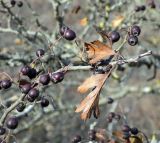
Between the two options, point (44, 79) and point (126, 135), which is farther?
point (126, 135)

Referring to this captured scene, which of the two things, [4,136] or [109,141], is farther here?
[109,141]

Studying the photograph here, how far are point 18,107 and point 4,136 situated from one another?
0.15 m

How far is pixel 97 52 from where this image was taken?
7.04ft

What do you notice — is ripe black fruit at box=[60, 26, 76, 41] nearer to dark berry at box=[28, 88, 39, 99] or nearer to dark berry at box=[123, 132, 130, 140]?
dark berry at box=[28, 88, 39, 99]

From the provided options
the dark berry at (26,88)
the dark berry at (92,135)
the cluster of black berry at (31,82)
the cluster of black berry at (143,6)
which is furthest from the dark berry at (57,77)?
the cluster of black berry at (143,6)

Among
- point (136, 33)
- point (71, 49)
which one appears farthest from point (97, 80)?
point (71, 49)

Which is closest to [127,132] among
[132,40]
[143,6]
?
[132,40]

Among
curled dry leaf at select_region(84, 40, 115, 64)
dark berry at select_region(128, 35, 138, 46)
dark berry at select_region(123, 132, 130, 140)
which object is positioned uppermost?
Result: dark berry at select_region(128, 35, 138, 46)

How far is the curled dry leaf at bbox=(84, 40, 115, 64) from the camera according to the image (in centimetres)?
212

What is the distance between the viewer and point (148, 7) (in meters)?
4.38

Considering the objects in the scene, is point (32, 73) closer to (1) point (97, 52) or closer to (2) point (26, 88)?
(2) point (26, 88)

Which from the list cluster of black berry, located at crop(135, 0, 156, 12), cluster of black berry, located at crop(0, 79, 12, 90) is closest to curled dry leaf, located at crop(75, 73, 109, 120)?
cluster of black berry, located at crop(0, 79, 12, 90)

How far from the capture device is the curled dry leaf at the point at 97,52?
2.12 m

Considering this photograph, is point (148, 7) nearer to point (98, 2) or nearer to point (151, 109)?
point (98, 2)
